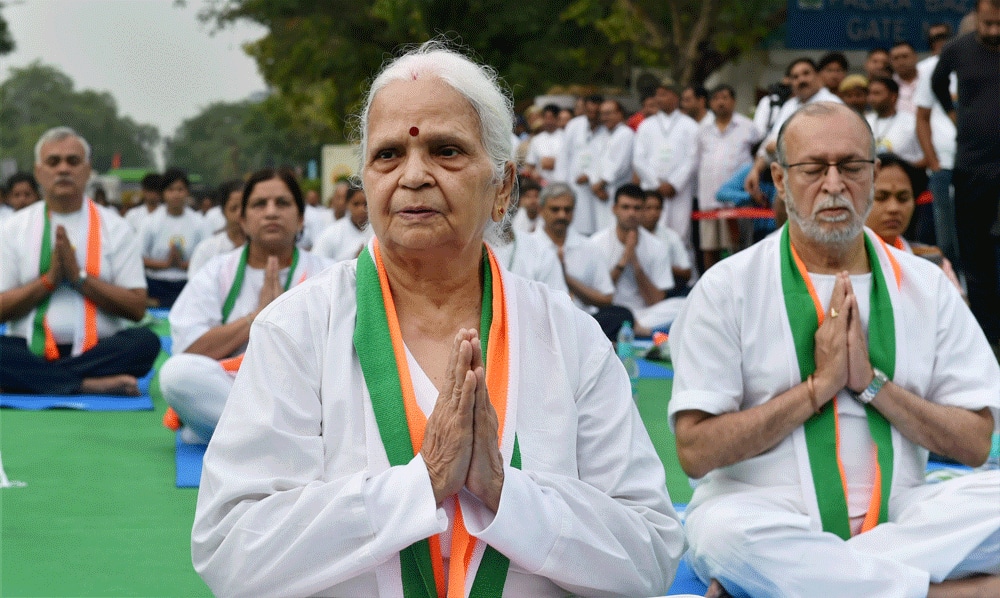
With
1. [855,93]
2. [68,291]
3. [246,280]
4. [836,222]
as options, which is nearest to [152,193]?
[68,291]

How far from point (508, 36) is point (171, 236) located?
12.0 meters

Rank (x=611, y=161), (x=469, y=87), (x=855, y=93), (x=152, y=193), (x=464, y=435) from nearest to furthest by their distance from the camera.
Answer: (x=464, y=435) < (x=469, y=87) < (x=855, y=93) < (x=611, y=161) < (x=152, y=193)

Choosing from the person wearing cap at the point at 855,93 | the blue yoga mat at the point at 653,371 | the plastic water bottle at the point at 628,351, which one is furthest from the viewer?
the person wearing cap at the point at 855,93

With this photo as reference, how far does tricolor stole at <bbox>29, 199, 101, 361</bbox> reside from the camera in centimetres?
792

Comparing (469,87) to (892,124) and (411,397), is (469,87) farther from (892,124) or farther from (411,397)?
(892,124)

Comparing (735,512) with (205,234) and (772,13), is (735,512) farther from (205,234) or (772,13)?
(772,13)

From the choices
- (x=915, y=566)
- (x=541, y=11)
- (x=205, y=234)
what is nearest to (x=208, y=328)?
(x=915, y=566)

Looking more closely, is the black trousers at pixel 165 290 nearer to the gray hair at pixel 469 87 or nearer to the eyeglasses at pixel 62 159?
the eyeglasses at pixel 62 159

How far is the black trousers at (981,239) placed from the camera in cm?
783

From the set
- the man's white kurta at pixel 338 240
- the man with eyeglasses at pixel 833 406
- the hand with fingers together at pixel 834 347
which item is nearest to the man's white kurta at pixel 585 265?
the man's white kurta at pixel 338 240

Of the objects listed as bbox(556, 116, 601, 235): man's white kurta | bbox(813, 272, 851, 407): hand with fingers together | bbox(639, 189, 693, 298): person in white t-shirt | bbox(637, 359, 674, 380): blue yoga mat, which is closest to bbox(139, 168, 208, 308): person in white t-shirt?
bbox(556, 116, 601, 235): man's white kurta

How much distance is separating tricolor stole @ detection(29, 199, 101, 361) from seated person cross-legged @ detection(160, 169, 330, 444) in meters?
1.38

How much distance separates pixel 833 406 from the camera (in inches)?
152

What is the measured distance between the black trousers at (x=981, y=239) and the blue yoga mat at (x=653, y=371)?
7.21 feet
